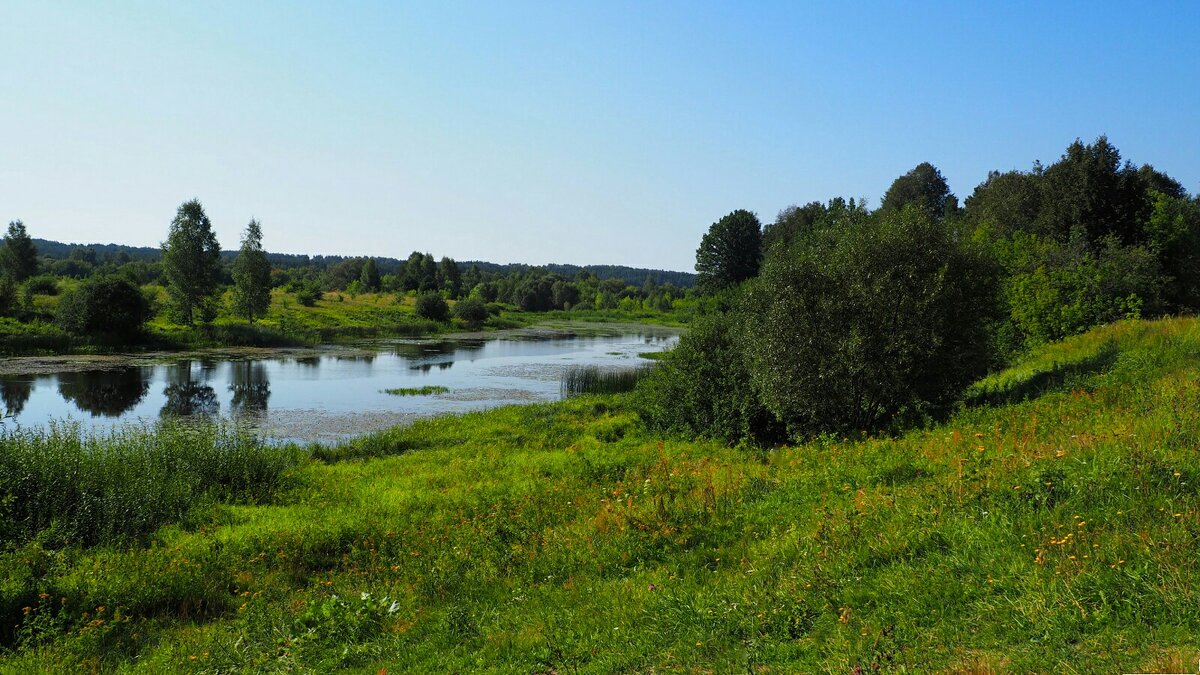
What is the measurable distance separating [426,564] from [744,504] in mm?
4681

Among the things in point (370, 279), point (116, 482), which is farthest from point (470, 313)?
point (116, 482)

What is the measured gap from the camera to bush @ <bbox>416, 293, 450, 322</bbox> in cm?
8506

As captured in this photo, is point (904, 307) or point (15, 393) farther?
point (15, 393)

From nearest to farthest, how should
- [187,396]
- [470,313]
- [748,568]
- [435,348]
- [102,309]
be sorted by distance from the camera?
[748,568] → [187,396] → [102,309] → [435,348] → [470,313]

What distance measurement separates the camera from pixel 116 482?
13891 mm

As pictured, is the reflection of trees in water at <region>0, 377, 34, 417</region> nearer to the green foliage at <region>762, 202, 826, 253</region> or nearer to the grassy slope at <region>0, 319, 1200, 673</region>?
the grassy slope at <region>0, 319, 1200, 673</region>

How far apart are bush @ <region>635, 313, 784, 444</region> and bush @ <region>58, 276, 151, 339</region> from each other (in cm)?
4568

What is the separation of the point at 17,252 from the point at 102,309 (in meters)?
32.4

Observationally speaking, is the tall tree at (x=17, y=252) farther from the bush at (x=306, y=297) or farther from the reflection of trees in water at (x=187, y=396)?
the reflection of trees in water at (x=187, y=396)

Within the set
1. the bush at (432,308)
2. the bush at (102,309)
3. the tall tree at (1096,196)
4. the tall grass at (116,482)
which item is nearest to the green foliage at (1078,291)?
the tall tree at (1096,196)

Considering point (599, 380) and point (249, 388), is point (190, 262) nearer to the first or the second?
point (249, 388)

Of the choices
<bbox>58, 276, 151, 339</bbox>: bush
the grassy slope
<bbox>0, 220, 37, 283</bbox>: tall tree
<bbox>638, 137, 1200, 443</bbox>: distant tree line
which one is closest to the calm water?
<bbox>58, 276, 151, 339</bbox>: bush

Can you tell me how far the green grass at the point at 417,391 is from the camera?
34972 mm

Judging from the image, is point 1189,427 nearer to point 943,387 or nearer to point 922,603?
point 922,603
